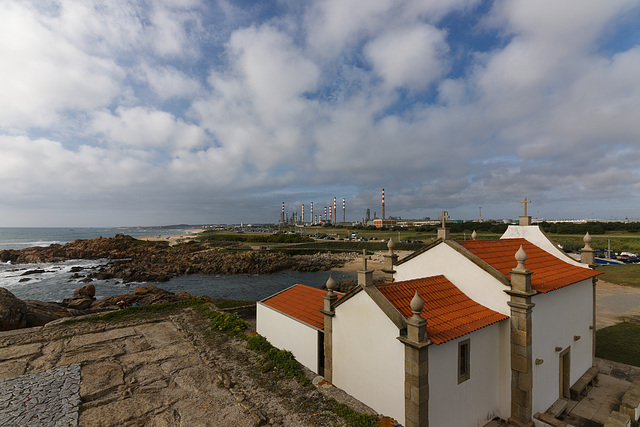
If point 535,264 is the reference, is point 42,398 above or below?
below

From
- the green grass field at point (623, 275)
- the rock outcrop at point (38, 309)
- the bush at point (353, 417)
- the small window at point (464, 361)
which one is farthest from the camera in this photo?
the green grass field at point (623, 275)

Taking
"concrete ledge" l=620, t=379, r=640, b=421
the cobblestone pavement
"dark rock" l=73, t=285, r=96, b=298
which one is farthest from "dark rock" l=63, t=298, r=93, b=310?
"concrete ledge" l=620, t=379, r=640, b=421

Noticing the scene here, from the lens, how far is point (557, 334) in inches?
403

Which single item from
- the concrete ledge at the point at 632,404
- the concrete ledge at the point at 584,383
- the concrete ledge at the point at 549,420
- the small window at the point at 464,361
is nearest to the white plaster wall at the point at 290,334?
the small window at the point at 464,361

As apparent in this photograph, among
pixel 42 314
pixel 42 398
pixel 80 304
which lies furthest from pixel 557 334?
pixel 80 304

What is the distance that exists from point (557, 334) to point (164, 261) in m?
66.2

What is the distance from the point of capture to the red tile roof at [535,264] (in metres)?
9.66

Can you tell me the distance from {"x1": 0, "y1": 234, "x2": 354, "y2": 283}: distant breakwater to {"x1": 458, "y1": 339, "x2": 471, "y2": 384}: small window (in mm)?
46820

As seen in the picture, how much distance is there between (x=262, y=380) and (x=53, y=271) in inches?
2637

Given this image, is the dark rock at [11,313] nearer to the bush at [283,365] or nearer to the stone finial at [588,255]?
the bush at [283,365]

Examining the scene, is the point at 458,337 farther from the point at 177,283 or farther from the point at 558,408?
the point at 177,283

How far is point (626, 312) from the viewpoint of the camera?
2139 cm

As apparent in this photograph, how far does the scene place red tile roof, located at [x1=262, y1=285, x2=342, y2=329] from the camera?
37.3 ft

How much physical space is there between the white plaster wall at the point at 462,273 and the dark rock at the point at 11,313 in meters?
19.9
